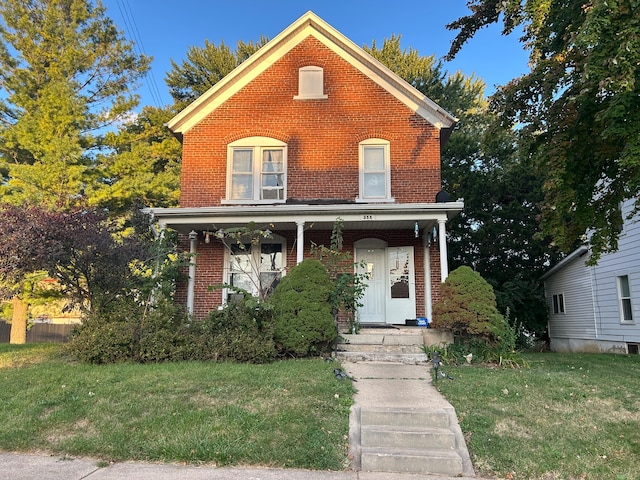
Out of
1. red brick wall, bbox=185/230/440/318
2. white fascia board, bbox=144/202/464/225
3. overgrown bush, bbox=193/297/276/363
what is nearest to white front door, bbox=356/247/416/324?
red brick wall, bbox=185/230/440/318

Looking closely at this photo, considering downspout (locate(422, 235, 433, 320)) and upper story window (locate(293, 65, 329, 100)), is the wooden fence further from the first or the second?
downspout (locate(422, 235, 433, 320))

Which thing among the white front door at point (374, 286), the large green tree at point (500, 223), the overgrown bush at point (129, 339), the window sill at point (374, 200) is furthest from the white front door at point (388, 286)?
the large green tree at point (500, 223)

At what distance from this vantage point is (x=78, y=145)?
18156mm

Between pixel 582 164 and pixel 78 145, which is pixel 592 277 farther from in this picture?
pixel 78 145

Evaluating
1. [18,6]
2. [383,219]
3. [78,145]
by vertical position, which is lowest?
[383,219]

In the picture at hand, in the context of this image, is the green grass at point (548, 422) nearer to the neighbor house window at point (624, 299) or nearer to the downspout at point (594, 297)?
the neighbor house window at point (624, 299)

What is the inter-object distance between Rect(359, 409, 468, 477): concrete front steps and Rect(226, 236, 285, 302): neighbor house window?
748 centimetres

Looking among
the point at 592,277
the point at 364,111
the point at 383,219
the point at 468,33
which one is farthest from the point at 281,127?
the point at 592,277

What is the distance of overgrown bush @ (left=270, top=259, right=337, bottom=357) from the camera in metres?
8.37

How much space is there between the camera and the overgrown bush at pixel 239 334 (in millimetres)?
8109

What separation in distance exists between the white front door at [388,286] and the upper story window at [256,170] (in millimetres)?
3024

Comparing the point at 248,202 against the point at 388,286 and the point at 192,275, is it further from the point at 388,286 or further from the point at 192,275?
the point at 388,286

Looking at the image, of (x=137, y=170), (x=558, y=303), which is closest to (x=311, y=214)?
(x=137, y=170)

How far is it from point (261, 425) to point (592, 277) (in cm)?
1483
